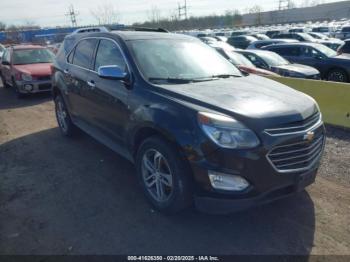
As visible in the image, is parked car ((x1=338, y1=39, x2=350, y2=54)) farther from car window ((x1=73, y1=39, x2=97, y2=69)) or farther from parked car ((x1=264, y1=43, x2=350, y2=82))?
car window ((x1=73, y1=39, x2=97, y2=69))

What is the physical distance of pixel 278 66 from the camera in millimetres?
11203

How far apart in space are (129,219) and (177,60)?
203 cm

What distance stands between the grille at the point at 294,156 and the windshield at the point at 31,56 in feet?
34.1

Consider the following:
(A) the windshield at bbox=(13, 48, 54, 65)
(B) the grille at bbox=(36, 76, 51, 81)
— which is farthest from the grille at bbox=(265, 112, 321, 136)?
(A) the windshield at bbox=(13, 48, 54, 65)

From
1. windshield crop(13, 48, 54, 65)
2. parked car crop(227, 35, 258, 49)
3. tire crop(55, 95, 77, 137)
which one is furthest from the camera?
parked car crop(227, 35, 258, 49)

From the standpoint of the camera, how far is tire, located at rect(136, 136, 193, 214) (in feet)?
10.6

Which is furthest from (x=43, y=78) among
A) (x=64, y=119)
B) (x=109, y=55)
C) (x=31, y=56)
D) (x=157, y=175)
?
(x=157, y=175)

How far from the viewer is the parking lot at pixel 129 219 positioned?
315 centimetres

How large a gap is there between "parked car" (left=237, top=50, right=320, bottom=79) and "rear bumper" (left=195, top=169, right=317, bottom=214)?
8081 millimetres

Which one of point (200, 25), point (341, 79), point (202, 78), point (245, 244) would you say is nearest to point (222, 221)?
point (245, 244)

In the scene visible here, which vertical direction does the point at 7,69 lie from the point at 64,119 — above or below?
above

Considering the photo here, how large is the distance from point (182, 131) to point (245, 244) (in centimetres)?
123

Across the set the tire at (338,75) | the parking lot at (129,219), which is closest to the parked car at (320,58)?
the tire at (338,75)

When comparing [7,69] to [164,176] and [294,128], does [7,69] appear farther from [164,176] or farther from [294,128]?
[294,128]
